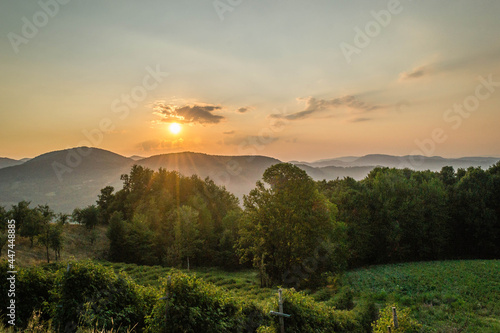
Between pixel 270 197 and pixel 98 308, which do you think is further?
pixel 270 197

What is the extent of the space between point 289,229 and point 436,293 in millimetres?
12069

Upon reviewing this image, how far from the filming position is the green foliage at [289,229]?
78.6 feet

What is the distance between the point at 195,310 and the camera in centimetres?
667

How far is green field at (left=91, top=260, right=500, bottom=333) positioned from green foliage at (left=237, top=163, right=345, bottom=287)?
2.62 metres

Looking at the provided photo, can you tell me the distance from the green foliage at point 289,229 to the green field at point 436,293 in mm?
2623

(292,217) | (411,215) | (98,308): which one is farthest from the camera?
(411,215)

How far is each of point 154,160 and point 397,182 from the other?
595ft

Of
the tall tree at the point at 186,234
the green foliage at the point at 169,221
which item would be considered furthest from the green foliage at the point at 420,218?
the tall tree at the point at 186,234

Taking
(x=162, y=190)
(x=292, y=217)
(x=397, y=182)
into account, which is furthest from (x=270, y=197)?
(x=162, y=190)

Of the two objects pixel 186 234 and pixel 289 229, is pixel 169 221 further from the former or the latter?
pixel 289 229

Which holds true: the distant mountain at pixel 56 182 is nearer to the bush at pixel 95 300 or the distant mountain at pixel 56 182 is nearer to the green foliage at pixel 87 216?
the green foliage at pixel 87 216

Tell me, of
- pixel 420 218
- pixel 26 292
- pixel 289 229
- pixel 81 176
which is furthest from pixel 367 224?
pixel 81 176

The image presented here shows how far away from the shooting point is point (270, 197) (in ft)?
82.6

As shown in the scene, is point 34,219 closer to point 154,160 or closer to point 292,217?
point 292,217
